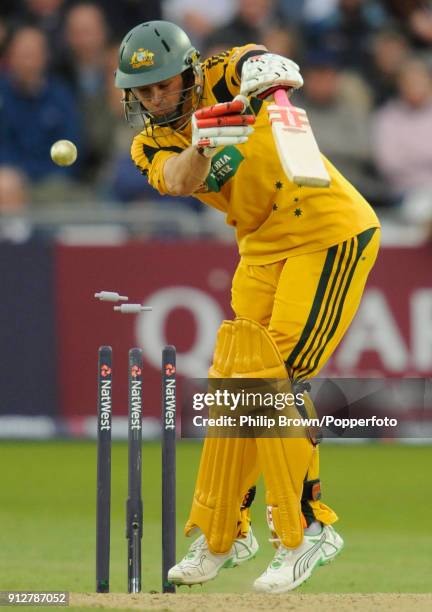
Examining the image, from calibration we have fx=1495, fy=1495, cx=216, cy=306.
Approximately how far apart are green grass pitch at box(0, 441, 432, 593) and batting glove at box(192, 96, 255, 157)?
225 centimetres

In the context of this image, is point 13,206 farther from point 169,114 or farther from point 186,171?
point 186,171

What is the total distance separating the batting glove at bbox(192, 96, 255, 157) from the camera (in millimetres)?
5418

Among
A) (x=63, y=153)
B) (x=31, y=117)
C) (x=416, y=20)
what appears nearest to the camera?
(x=63, y=153)

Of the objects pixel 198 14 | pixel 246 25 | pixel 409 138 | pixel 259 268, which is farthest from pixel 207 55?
pixel 259 268

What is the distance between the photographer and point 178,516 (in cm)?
893

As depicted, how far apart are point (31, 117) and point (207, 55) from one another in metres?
1.61

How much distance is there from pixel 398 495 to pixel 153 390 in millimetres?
2448

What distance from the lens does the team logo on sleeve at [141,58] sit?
589 cm

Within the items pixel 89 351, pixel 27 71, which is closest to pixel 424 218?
pixel 89 351

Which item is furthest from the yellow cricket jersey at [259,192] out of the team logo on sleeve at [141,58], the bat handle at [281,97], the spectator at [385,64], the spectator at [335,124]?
the spectator at [385,64]

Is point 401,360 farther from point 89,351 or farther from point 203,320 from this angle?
point 89,351

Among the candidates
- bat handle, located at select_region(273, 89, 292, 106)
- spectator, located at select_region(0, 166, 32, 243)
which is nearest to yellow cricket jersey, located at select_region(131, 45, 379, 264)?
bat handle, located at select_region(273, 89, 292, 106)

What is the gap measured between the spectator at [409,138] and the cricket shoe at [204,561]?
6597 millimetres

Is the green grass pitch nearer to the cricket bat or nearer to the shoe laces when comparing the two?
the shoe laces
